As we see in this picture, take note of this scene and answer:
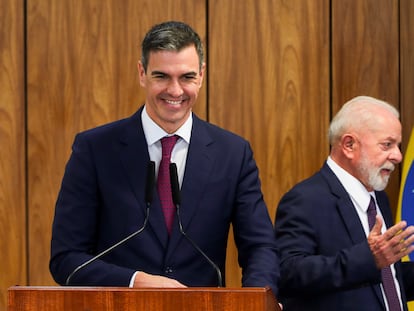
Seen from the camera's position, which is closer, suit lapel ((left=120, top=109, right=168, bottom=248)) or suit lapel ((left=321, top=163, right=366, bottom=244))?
suit lapel ((left=120, top=109, right=168, bottom=248))

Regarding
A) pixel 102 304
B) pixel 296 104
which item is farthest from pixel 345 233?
pixel 102 304

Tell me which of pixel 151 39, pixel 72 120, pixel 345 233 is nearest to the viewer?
pixel 151 39

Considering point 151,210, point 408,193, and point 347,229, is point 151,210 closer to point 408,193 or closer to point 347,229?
point 347,229

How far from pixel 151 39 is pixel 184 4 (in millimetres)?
1566

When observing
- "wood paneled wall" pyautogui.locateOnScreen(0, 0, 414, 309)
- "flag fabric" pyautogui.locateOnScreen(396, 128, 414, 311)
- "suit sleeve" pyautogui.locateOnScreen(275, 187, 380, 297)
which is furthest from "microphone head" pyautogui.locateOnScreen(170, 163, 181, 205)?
"flag fabric" pyautogui.locateOnScreen(396, 128, 414, 311)

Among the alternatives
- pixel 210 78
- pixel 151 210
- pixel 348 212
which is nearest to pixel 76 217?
pixel 151 210

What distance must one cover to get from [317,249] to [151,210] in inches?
31.9

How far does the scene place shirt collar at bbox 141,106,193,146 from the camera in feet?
9.05

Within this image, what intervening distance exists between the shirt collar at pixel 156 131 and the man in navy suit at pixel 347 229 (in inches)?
24.9

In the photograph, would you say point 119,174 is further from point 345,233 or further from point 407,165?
point 407,165

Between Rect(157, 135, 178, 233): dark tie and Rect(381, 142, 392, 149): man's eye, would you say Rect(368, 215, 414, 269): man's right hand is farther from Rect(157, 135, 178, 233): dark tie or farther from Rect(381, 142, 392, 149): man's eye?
Rect(157, 135, 178, 233): dark tie

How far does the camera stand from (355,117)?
3.50 m

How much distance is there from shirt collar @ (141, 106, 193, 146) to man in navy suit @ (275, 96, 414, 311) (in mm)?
633

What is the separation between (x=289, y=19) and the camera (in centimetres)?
429
